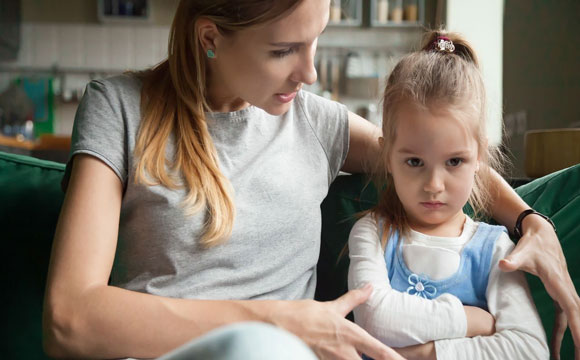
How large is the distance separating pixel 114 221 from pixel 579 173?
0.84 metres

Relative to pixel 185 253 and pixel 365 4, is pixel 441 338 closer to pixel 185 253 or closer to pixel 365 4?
pixel 185 253

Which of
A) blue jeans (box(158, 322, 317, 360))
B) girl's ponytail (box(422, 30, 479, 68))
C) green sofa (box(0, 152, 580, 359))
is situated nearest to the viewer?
blue jeans (box(158, 322, 317, 360))

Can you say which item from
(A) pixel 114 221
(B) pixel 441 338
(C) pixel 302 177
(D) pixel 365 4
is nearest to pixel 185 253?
(A) pixel 114 221

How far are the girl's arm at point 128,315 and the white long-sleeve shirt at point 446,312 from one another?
6cm

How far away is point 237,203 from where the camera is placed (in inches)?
41.0

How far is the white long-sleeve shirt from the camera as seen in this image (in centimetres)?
87

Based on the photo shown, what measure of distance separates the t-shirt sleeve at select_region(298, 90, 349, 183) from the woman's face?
0.54ft

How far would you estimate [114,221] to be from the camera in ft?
3.04

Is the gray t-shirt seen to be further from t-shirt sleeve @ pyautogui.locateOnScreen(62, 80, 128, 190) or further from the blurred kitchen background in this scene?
the blurred kitchen background

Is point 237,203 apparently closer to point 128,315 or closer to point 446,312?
point 128,315

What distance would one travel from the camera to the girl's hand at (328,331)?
2.70 ft

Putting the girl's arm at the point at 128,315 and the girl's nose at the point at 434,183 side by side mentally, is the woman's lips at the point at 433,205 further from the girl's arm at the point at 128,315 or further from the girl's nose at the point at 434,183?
the girl's arm at the point at 128,315

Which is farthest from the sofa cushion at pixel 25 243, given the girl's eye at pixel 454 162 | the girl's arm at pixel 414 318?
the girl's eye at pixel 454 162

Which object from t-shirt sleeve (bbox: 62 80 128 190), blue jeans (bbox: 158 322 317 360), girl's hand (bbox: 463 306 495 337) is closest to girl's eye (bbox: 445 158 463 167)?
girl's hand (bbox: 463 306 495 337)
